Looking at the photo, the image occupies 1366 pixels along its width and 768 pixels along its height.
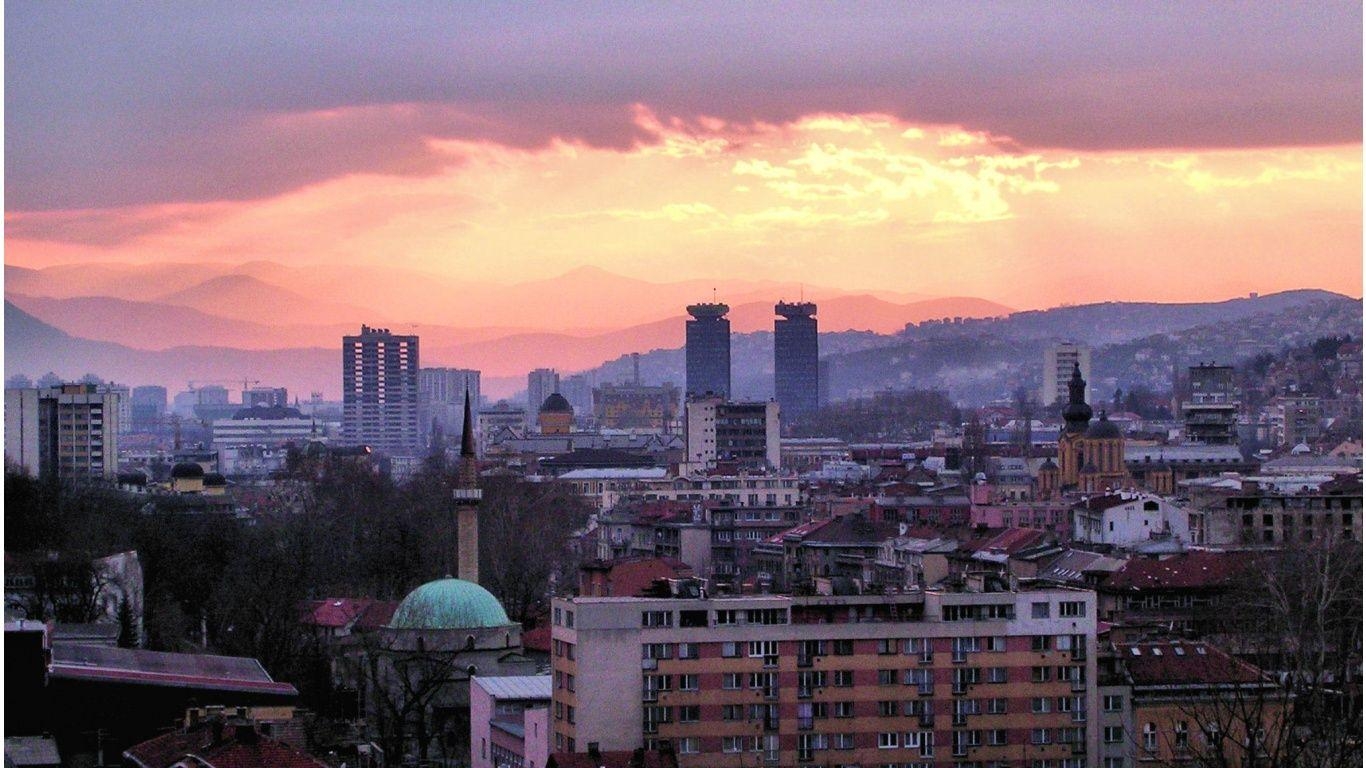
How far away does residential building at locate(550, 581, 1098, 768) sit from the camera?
18.7 m

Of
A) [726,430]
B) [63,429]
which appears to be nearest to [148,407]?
[726,430]

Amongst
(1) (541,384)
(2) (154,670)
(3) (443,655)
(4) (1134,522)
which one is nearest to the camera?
(2) (154,670)

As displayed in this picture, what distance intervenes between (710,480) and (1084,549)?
20.9m

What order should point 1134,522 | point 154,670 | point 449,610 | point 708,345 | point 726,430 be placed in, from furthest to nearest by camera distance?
point 708,345, point 726,430, point 1134,522, point 449,610, point 154,670

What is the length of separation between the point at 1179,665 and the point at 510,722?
16.8 ft

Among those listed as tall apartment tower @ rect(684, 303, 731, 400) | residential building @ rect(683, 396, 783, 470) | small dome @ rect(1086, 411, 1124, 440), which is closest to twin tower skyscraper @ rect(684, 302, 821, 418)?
tall apartment tower @ rect(684, 303, 731, 400)

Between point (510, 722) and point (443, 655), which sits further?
point (443, 655)

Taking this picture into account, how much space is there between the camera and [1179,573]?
30.2m

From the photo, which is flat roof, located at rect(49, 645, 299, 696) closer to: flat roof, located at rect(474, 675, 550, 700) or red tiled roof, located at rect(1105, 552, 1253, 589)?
flat roof, located at rect(474, 675, 550, 700)

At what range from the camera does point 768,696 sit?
62.1 ft

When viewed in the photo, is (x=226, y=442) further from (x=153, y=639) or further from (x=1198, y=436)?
(x=153, y=639)

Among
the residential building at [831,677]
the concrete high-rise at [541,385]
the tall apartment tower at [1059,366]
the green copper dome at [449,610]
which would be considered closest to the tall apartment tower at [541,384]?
the concrete high-rise at [541,385]

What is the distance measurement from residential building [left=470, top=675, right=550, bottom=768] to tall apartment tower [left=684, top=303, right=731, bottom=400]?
405 feet

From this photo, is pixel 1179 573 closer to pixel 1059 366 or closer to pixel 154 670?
pixel 154 670
